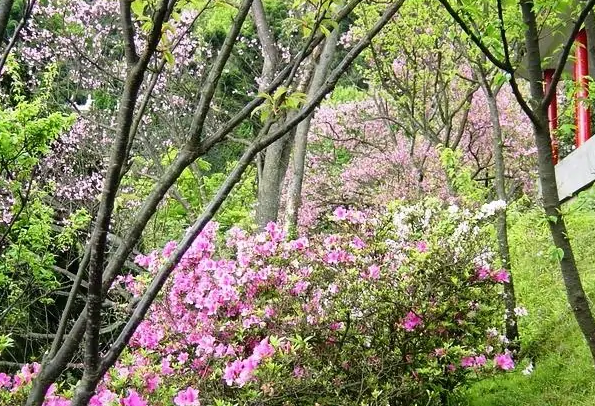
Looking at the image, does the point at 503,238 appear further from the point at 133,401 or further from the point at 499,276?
the point at 133,401

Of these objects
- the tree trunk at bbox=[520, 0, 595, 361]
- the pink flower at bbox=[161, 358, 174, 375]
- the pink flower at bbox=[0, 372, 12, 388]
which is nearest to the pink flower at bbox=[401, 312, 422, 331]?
the tree trunk at bbox=[520, 0, 595, 361]

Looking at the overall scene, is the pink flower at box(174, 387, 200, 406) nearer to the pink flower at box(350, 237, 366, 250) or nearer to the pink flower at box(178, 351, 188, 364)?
the pink flower at box(178, 351, 188, 364)

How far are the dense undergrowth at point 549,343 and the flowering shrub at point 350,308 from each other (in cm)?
68

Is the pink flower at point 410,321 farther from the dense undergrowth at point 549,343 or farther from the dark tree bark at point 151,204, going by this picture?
the dark tree bark at point 151,204

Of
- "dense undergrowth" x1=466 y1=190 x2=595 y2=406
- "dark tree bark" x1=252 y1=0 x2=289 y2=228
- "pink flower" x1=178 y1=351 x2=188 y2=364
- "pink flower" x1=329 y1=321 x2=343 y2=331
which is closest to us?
"pink flower" x1=178 y1=351 x2=188 y2=364

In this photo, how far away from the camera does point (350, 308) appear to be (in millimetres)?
Result: 4168

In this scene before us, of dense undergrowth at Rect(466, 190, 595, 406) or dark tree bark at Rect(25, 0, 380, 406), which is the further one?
dense undergrowth at Rect(466, 190, 595, 406)

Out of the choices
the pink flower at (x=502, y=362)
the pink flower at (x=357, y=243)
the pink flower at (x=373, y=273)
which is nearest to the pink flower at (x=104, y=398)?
the pink flower at (x=373, y=273)

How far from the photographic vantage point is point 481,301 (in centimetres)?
469

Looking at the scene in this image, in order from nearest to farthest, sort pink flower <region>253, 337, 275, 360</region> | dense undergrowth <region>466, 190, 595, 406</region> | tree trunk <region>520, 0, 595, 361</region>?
1. pink flower <region>253, 337, 275, 360</region>
2. tree trunk <region>520, 0, 595, 361</region>
3. dense undergrowth <region>466, 190, 595, 406</region>

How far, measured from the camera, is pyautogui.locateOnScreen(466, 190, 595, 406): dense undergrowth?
16.2ft

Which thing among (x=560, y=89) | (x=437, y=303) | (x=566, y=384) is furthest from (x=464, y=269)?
(x=560, y=89)

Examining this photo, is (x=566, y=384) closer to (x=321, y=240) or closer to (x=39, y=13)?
(x=321, y=240)

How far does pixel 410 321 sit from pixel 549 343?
2.38 meters
